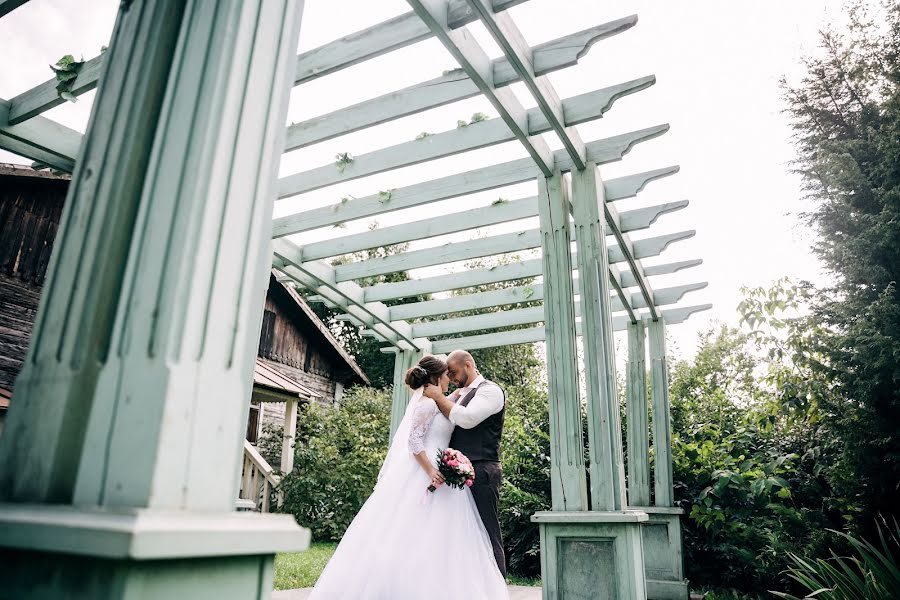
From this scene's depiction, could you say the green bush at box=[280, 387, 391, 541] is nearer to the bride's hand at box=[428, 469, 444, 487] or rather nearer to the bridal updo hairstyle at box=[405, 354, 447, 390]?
the bridal updo hairstyle at box=[405, 354, 447, 390]

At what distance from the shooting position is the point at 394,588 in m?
3.33

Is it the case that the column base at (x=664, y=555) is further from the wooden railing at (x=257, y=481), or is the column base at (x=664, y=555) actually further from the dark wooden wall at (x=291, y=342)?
the dark wooden wall at (x=291, y=342)

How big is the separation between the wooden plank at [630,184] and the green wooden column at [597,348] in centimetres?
40

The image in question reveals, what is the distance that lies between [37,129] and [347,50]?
243cm

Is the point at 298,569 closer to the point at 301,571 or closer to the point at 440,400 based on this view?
the point at 301,571

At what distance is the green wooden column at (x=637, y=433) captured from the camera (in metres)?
6.58

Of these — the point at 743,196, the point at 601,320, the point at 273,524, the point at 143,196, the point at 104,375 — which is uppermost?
the point at 743,196

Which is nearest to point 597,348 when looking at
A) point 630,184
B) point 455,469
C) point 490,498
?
point 490,498

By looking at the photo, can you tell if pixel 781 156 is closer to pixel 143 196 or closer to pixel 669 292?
pixel 669 292

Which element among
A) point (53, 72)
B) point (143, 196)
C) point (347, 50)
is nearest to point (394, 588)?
point (143, 196)

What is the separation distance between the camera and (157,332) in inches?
40.7

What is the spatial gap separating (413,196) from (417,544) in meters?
2.86

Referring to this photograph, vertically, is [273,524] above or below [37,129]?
below

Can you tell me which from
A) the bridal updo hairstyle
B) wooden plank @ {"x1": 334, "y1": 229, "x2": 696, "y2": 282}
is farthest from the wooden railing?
the bridal updo hairstyle
